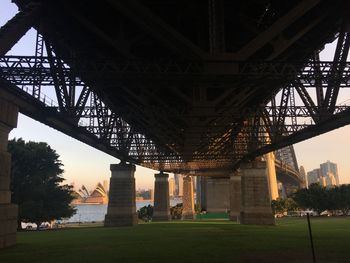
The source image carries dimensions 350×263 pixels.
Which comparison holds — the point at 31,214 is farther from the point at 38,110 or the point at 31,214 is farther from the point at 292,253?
the point at 292,253

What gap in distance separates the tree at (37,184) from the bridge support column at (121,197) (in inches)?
316

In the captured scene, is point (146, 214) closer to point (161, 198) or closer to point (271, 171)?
point (161, 198)

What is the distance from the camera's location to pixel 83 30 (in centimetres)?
2442

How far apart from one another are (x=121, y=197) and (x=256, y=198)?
20.6 m

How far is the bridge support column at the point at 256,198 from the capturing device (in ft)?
201

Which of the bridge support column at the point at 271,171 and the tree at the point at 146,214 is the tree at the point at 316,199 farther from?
the tree at the point at 146,214

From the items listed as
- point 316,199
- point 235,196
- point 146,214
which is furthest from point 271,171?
point 146,214

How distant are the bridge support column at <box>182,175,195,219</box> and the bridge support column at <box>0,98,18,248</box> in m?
96.3

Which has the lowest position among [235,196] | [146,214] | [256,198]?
[146,214]

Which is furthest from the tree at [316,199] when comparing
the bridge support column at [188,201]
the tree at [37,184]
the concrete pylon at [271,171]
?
the tree at [37,184]

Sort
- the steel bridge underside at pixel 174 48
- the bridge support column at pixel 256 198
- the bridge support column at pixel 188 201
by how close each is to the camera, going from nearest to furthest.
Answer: the steel bridge underside at pixel 174 48 → the bridge support column at pixel 256 198 → the bridge support column at pixel 188 201

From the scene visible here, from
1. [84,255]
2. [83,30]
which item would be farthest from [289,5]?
[84,255]

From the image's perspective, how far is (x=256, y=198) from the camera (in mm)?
62156

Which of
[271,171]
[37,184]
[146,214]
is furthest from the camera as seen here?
[271,171]
